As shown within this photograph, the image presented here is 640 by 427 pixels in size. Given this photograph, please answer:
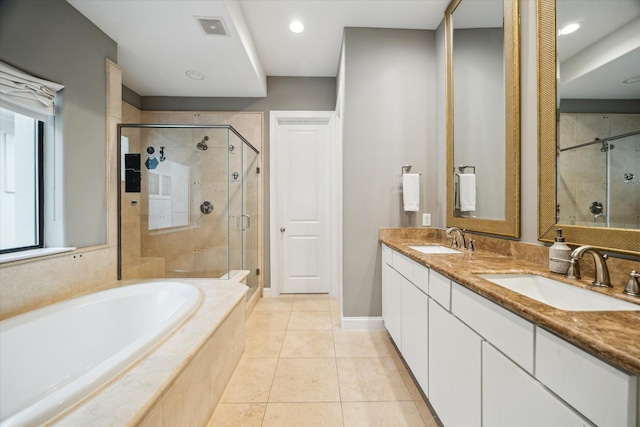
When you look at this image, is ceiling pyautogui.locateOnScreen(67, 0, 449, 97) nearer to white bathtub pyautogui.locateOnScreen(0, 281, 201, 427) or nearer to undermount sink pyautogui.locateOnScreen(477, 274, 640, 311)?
white bathtub pyautogui.locateOnScreen(0, 281, 201, 427)

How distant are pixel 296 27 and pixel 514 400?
9.45ft

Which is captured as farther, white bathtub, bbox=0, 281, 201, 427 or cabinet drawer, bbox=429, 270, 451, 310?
cabinet drawer, bbox=429, 270, 451, 310

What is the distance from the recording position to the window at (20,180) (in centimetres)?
156

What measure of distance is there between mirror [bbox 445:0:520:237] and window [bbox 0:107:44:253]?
290 cm

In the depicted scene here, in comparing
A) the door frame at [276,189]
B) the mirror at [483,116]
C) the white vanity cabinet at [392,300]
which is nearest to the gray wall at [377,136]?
the white vanity cabinet at [392,300]

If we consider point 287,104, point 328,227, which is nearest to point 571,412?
point 328,227

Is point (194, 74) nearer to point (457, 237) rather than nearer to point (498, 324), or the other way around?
point (457, 237)

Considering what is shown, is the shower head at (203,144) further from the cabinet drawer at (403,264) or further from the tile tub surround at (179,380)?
the cabinet drawer at (403,264)

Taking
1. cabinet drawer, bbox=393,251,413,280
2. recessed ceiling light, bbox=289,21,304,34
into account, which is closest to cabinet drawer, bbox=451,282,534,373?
cabinet drawer, bbox=393,251,413,280

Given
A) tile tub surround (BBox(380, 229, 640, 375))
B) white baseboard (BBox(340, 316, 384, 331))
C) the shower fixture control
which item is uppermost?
the shower fixture control

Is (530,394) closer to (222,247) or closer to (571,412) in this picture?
(571,412)

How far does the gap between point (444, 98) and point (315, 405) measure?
8.17 feet

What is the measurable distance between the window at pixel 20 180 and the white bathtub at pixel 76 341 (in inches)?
20.8

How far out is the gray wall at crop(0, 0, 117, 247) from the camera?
1.50 meters
